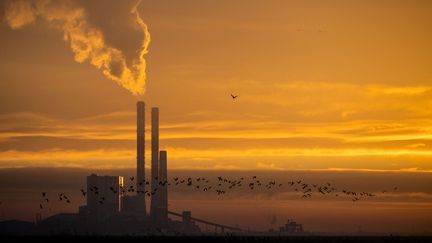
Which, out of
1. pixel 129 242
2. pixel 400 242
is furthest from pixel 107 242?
pixel 400 242

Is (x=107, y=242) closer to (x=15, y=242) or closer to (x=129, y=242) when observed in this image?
(x=129, y=242)

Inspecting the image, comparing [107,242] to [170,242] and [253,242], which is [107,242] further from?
[253,242]

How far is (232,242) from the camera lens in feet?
332

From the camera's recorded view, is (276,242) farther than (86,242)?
Yes

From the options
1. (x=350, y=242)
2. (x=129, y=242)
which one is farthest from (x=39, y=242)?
(x=350, y=242)

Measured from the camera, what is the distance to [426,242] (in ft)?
→ 374

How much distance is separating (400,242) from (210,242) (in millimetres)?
29170

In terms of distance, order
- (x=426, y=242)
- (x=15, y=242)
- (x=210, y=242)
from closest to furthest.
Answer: (x=15, y=242), (x=210, y=242), (x=426, y=242)

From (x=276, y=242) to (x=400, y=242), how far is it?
20301mm

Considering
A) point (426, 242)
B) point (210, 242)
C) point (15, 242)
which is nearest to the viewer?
point (15, 242)

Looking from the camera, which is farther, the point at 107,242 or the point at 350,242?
the point at 350,242

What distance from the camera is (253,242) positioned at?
101 metres

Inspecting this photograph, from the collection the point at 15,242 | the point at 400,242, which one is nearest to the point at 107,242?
the point at 15,242

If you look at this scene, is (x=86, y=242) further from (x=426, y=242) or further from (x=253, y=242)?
(x=426, y=242)
